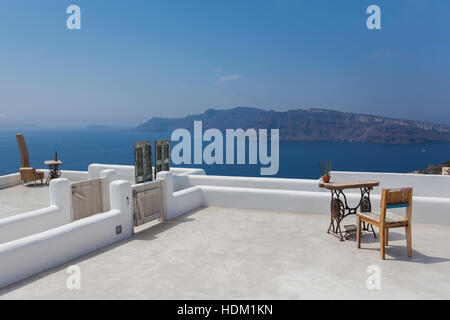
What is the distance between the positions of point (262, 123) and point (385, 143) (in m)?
22.5

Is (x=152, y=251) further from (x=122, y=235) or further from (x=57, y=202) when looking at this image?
(x=57, y=202)

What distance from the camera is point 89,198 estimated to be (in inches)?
295

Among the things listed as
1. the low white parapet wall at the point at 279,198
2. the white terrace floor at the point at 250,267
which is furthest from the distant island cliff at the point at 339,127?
the white terrace floor at the point at 250,267

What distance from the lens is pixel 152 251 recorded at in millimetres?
5781

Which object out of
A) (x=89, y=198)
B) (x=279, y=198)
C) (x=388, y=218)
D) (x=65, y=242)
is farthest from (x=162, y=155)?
(x=388, y=218)

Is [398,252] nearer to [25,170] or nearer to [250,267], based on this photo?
[250,267]

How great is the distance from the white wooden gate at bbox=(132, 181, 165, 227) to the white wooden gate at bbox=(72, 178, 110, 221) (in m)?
1.09

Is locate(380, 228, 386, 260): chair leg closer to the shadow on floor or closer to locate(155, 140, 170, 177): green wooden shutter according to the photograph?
the shadow on floor

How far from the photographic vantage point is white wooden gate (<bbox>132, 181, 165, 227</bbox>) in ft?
22.7

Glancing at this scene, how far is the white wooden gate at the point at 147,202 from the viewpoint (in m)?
6.91

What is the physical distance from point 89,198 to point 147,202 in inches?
47.1

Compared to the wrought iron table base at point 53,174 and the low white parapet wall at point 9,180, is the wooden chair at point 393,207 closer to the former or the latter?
the wrought iron table base at point 53,174

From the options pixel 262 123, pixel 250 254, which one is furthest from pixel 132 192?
pixel 262 123

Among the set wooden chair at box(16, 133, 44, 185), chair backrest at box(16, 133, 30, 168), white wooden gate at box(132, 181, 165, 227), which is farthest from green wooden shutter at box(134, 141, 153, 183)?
chair backrest at box(16, 133, 30, 168)
